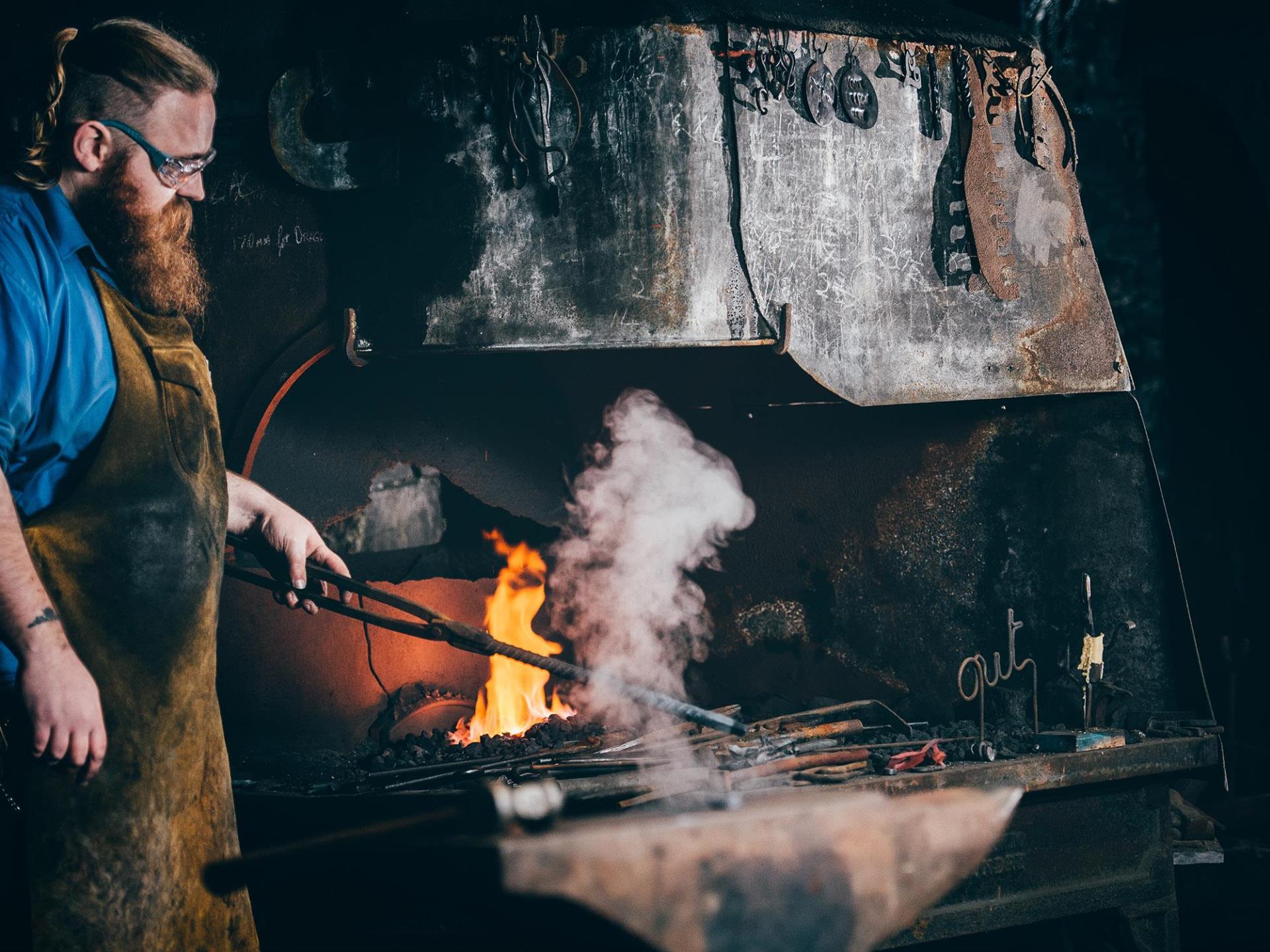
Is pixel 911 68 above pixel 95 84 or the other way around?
above

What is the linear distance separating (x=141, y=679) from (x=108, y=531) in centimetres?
38

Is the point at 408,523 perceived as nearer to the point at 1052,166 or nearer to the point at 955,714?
the point at 955,714

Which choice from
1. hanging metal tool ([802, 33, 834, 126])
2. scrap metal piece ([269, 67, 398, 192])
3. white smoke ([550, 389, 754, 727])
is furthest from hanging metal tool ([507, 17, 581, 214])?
white smoke ([550, 389, 754, 727])

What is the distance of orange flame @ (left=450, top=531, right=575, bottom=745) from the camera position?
4531mm

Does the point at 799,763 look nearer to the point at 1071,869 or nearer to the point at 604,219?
the point at 1071,869

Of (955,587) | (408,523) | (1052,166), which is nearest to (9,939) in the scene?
(408,523)

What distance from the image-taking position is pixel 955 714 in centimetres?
441

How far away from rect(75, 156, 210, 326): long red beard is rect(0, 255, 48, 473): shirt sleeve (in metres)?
0.34

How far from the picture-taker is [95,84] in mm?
3004

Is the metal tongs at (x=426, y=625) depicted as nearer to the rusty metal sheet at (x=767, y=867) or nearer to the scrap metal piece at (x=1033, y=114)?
the rusty metal sheet at (x=767, y=867)

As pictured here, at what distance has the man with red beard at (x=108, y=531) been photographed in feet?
7.98

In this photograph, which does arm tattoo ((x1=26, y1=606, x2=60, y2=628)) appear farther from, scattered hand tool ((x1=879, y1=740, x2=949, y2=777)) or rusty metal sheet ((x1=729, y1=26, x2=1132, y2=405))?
rusty metal sheet ((x1=729, y1=26, x2=1132, y2=405))

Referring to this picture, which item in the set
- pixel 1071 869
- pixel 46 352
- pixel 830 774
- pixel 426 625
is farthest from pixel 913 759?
pixel 46 352

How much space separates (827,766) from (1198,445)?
9.09ft
